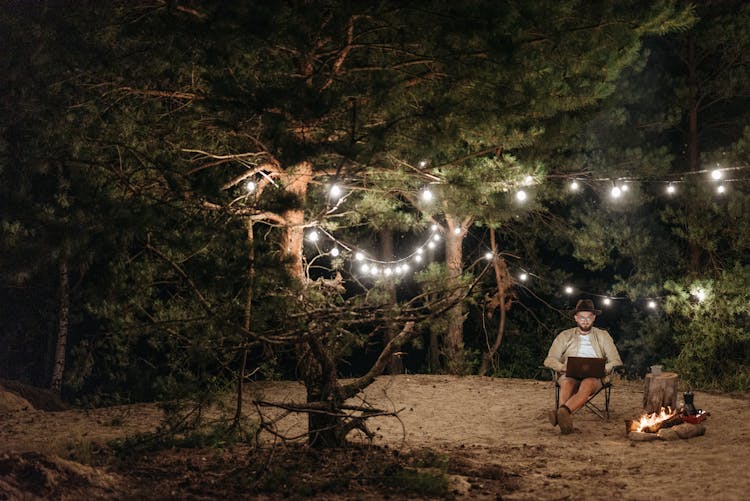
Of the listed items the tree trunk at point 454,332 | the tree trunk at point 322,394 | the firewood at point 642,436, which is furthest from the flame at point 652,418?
the tree trunk at point 454,332

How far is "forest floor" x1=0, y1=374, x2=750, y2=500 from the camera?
425cm

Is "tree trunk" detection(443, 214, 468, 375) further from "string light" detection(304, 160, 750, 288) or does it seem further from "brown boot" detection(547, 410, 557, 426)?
"brown boot" detection(547, 410, 557, 426)

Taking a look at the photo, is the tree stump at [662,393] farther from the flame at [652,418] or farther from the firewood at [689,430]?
the firewood at [689,430]

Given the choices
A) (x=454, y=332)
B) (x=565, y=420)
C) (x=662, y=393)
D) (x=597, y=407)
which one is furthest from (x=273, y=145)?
(x=454, y=332)

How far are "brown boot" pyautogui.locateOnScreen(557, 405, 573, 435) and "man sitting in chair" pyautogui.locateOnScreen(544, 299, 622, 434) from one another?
0.21 metres

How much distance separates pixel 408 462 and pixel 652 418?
7.48ft

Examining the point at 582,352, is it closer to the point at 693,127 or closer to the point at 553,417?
the point at 553,417

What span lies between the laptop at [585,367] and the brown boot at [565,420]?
47 centimetres

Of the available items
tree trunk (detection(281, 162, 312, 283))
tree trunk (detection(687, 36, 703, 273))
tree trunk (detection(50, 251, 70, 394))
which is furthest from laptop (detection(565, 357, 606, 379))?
tree trunk (detection(50, 251, 70, 394))

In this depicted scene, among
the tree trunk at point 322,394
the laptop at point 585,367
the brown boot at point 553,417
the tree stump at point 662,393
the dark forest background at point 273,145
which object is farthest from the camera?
the laptop at point 585,367

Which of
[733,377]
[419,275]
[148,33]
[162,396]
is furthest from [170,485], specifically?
[733,377]

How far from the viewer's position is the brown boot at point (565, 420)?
631 centimetres

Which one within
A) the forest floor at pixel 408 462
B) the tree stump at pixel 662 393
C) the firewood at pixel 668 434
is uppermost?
the tree stump at pixel 662 393

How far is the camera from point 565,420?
6.33m
